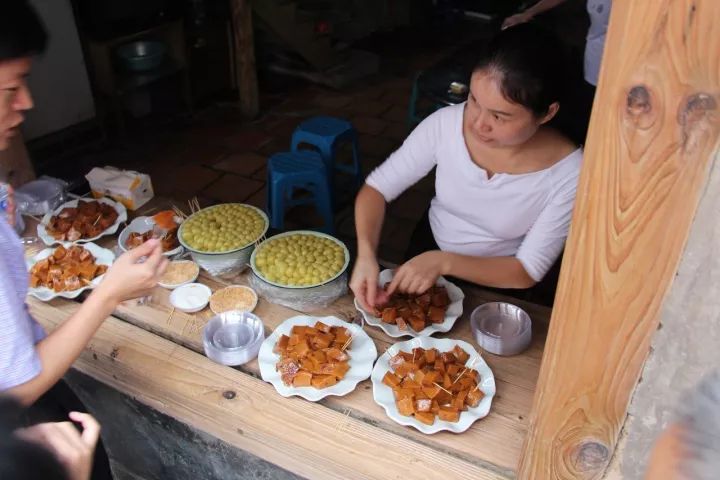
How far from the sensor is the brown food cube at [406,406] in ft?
5.01

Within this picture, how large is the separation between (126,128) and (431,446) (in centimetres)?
434

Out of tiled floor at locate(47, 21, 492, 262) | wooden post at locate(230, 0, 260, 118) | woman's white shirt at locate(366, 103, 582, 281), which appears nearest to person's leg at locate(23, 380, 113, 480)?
woman's white shirt at locate(366, 103, 582, 281)

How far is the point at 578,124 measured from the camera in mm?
2826

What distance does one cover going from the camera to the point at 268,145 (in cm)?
482

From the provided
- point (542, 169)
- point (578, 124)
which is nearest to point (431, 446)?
point (542, 169)

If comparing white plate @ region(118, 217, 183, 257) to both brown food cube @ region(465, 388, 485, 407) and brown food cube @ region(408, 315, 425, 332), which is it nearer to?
brown food cube @ region(408, 315, 425, 332)

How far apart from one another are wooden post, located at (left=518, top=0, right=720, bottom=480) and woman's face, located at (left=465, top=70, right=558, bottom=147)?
0.83 m

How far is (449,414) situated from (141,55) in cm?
425

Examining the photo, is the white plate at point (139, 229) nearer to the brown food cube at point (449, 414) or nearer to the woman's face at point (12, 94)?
the woman's face at point (12, 94)

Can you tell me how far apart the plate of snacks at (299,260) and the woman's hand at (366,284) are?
48 mm

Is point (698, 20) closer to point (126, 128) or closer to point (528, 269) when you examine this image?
point (528, 269)

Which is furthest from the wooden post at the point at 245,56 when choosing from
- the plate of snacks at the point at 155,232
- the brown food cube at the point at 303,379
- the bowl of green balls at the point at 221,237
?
the brown food cube at the point at 303,379

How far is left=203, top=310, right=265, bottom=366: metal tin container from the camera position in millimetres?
1703

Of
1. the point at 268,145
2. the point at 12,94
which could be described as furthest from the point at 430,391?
the point at 268,145
